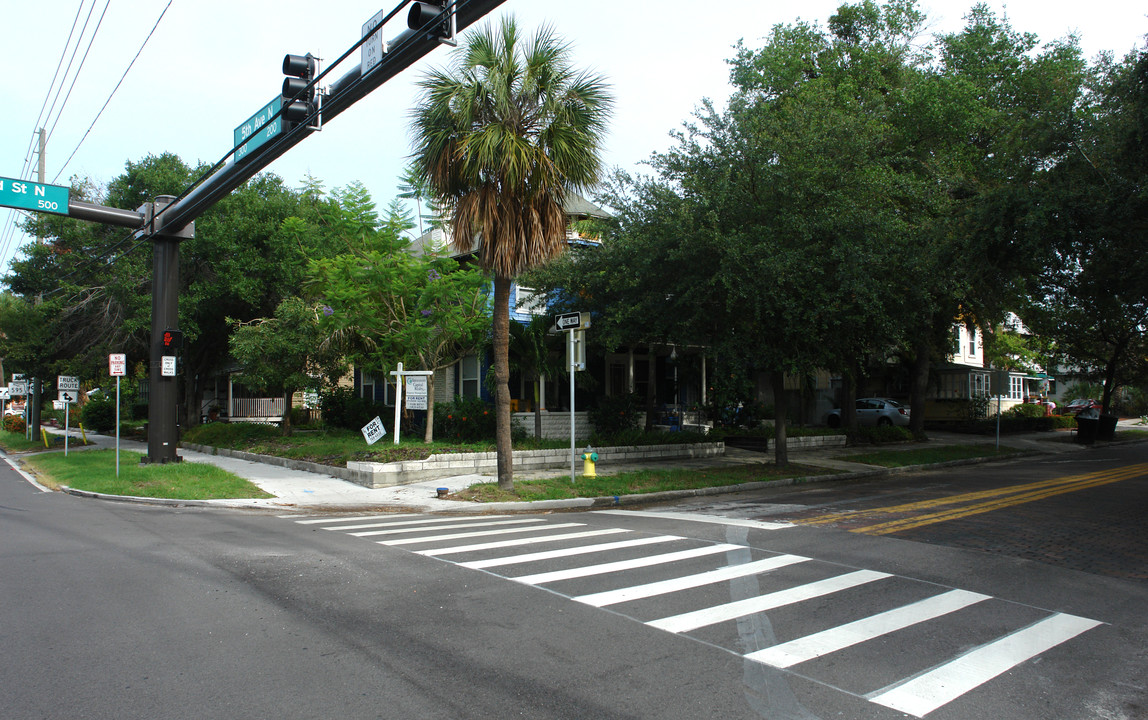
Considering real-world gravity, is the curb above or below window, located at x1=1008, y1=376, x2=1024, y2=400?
below

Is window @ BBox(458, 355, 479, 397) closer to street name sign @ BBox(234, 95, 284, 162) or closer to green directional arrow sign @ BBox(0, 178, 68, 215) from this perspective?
street name sign @ BBox(234, 95, 284, 162)

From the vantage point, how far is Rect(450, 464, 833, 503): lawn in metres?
13.6

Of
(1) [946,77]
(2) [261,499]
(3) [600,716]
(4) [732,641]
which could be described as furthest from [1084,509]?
(1) [946,77]

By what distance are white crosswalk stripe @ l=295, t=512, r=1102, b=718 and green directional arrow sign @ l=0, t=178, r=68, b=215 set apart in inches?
381

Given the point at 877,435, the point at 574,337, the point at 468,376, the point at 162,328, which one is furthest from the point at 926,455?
the point at 162,328

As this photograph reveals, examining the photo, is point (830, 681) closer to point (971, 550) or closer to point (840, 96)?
point (971, 550)

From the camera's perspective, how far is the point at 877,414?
33250 millimetres

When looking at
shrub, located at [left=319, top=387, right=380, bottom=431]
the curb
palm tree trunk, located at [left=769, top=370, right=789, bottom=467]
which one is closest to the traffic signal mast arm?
the curb

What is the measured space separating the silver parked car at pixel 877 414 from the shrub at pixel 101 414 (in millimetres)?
35594

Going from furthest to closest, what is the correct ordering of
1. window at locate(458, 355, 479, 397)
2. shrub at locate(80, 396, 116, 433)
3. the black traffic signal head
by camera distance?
shrub at locate(80, 396, 116, 433), window at locate(458, 355, 479, 397), the black traffic signal head

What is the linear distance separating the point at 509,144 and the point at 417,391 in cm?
728

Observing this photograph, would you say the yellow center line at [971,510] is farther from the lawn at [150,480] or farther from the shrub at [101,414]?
the shrub at [101,414]

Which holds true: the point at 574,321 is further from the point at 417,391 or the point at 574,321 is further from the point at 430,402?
the point at 430,402

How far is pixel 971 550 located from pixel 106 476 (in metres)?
17.7
